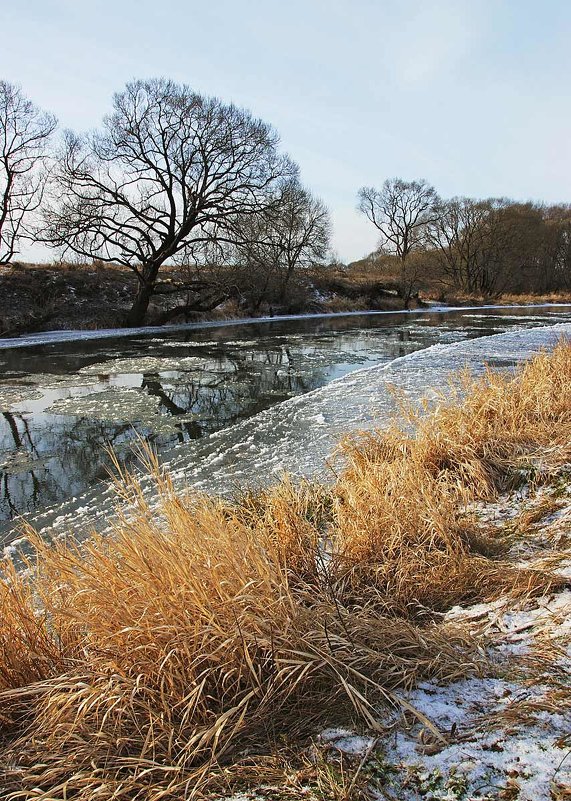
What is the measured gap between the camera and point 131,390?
9359 mm

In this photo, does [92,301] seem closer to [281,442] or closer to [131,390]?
[131,390]

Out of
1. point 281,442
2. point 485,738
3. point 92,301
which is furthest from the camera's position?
point 92,301

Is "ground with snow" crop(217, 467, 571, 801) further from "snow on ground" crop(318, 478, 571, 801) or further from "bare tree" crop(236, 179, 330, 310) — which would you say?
"bare tree" crop(236, 179, 330, 310)

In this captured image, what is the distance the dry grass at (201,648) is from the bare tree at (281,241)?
21.8 meters

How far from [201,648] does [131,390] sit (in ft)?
26.7

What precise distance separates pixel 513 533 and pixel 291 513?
1.46 m

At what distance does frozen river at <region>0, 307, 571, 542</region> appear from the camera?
16.3ft

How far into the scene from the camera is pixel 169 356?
13.8 meters

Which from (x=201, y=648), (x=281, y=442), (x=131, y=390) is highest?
(x=131, y=390)

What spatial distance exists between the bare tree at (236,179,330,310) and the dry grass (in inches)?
859

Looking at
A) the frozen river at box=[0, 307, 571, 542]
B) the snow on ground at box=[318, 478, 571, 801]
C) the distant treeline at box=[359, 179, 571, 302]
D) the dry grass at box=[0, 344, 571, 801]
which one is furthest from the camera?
the distant treeline at box=[359, 179, 571, 302]

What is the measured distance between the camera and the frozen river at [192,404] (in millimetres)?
4965

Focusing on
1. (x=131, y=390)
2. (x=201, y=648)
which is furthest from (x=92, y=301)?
(x=201, y=648)

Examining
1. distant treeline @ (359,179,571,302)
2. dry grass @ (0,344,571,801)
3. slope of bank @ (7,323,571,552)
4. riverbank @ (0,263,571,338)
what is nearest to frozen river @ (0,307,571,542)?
slope of bank @ (7,323,571,552)
